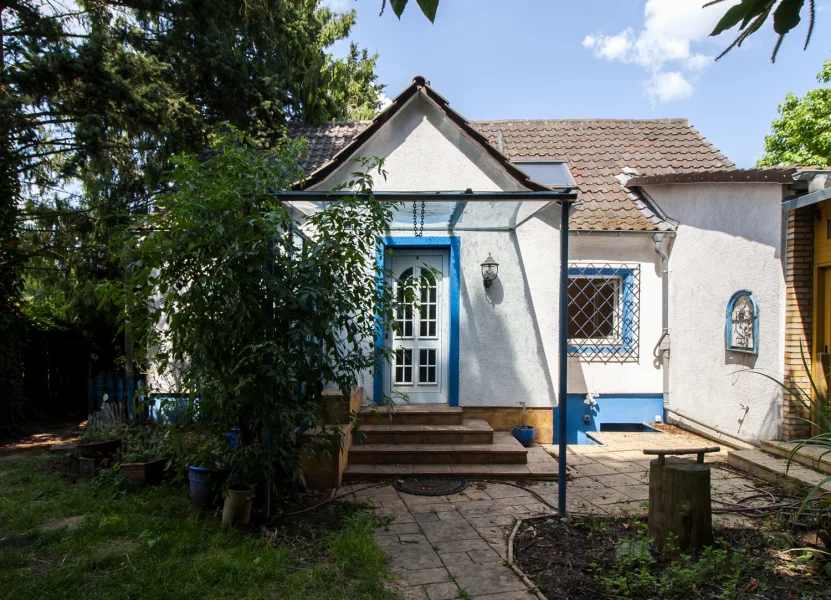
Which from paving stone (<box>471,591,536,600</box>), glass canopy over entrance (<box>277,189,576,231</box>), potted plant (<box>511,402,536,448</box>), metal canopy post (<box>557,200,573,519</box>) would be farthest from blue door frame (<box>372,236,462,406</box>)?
paving stone (<box>471,591,536,600</box>)

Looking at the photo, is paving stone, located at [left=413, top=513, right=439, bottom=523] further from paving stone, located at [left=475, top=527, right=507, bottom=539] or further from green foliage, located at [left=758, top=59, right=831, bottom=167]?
green foliage, located at [left=758, top=59, right=831, bottom=167]

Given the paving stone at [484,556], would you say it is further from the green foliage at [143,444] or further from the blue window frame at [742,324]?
the blue window frame at [742,324]

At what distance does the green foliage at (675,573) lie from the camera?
352 centimetres

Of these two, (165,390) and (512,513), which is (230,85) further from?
(512,513)

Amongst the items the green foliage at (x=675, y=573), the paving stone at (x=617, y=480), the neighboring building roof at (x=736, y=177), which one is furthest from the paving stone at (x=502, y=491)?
the neighboring building roof at (x=736, y=177)

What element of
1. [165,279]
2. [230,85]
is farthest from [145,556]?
[230,85]

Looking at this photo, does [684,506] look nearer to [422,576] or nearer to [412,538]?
[422,576]

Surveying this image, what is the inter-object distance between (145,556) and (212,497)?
3.33ft

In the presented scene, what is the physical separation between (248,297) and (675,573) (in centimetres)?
368

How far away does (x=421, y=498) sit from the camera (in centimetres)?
553

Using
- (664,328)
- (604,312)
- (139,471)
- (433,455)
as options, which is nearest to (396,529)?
(433,455)

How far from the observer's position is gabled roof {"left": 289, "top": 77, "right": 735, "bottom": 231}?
29.1 feet

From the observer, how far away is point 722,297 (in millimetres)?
7629

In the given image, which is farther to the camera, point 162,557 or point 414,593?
point 162,557
